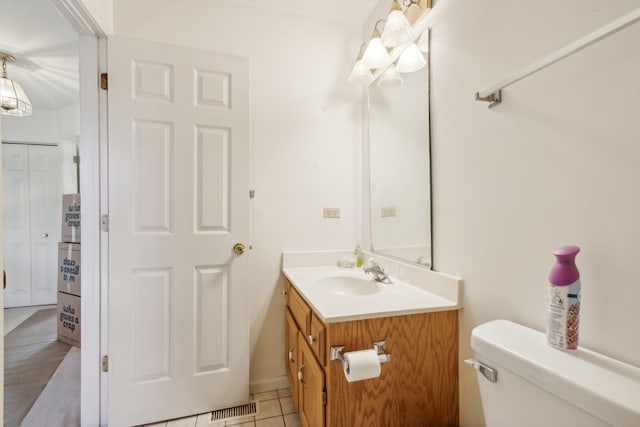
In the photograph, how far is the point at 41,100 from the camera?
9.93 ft

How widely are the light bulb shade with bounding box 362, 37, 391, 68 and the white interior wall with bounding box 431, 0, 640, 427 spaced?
0.93 ft

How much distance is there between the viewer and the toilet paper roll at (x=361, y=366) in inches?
33.3

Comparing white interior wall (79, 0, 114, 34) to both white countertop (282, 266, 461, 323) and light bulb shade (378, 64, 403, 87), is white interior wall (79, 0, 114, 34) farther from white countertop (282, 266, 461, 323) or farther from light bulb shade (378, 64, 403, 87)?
white countertop (282, 266, 461, 323)

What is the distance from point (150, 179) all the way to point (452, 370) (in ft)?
5.44

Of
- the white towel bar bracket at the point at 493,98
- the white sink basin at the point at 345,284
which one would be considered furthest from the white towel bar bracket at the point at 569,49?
the white sink basin at the point at 345,284

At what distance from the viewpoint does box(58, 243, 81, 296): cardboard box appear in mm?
2484

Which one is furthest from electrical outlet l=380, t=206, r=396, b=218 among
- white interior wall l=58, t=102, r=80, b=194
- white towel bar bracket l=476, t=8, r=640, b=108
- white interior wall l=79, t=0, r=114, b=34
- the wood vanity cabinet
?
white interior wall l=58, t=102, r=80, b=194

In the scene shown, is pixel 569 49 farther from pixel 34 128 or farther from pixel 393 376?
pixel 34 128

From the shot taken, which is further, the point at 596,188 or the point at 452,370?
the point at 452,370

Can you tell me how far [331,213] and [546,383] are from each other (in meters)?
1.41

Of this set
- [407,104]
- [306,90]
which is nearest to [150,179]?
[306,90]

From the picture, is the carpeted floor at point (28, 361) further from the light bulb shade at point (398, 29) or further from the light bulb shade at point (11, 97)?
the light bulb shade at point (398, 29)

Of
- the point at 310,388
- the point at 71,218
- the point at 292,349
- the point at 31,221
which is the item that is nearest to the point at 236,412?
the point at 292,349

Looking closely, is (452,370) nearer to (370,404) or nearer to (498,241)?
(370,404)
